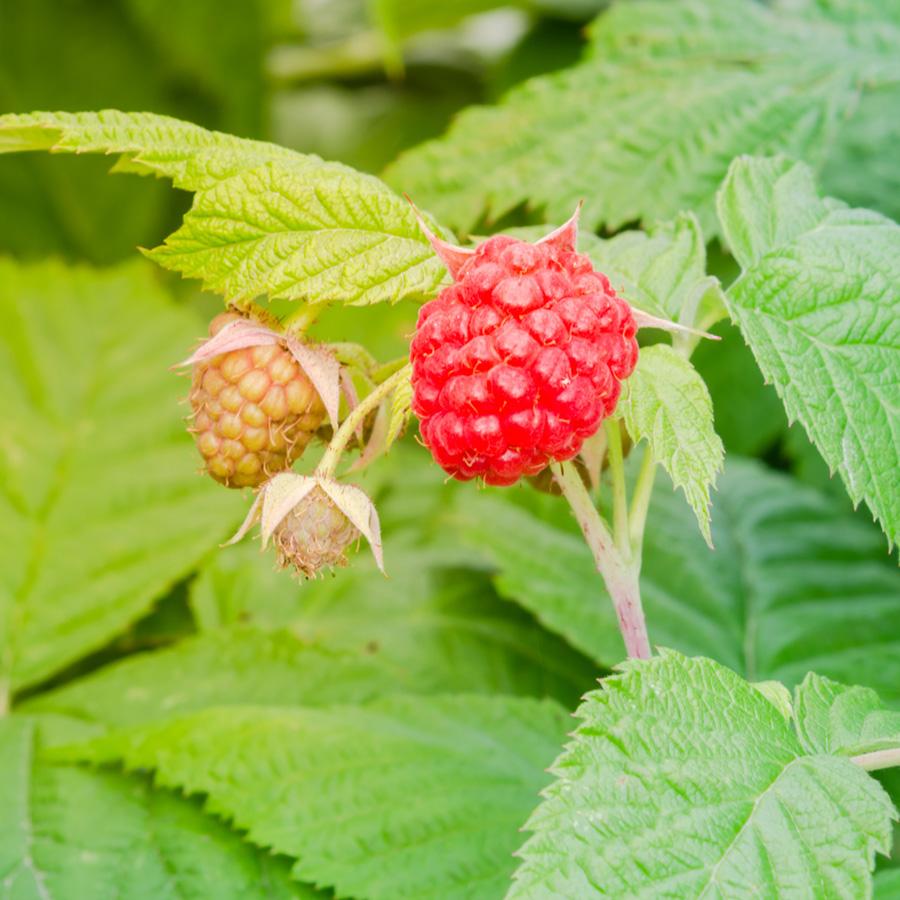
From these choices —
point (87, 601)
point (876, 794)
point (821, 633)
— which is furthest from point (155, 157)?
point (821, 633)

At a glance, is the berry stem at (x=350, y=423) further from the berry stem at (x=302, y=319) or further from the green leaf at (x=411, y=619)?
the green leaf at (x=411, y=619)

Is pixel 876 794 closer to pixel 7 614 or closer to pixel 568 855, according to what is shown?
pixel 568 855

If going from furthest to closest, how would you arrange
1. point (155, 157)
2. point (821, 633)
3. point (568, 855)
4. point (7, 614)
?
point (7, 614) < point (821, 633) < point (155, 157) < point (568, 855)

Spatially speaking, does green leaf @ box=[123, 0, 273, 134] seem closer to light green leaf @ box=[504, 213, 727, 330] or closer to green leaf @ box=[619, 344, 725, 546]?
light green leaf @ box=[504, 213, 727, 330]

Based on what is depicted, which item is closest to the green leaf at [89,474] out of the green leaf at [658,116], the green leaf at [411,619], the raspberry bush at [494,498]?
the raspberry bush at [494,498]

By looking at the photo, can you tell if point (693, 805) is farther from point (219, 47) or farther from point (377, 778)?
point (219, 47)

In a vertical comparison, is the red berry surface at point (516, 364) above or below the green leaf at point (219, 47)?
below

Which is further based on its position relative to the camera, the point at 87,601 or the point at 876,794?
the point at 87,601
